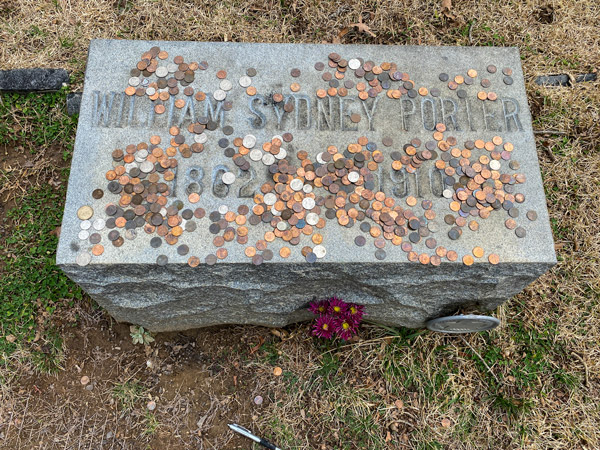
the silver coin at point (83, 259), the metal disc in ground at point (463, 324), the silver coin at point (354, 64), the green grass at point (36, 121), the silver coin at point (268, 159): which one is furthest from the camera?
the green grass at point (36, 121)

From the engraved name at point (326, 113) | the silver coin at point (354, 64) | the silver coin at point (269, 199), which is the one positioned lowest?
the silver coin at point (269, 199)

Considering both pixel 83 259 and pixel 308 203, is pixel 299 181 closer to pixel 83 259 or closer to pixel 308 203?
pixel 308 203

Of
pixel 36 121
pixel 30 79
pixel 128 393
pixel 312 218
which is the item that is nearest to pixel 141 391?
pixel 128 393

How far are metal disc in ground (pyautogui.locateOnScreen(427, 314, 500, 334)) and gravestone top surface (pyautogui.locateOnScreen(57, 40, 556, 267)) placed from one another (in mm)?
444

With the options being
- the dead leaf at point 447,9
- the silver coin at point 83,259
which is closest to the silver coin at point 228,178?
the silver coin at point 83,259

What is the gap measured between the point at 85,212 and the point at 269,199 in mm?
893

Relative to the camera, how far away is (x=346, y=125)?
247cm

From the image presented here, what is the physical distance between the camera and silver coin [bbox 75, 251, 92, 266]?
2104 mm

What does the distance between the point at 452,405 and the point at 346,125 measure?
6.10 feet

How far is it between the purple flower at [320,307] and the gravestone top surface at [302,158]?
49 cm

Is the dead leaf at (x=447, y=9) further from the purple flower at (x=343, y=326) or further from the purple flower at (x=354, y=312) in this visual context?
the purple flower at (x=343, y=326)

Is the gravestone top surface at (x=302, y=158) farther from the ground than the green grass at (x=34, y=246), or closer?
farther from the ground

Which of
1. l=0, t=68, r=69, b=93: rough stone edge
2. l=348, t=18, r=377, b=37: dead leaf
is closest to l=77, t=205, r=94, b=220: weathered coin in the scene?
l=0, t=68, r=69, b=93: rough stone edge

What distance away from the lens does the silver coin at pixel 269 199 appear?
2.26 meters
